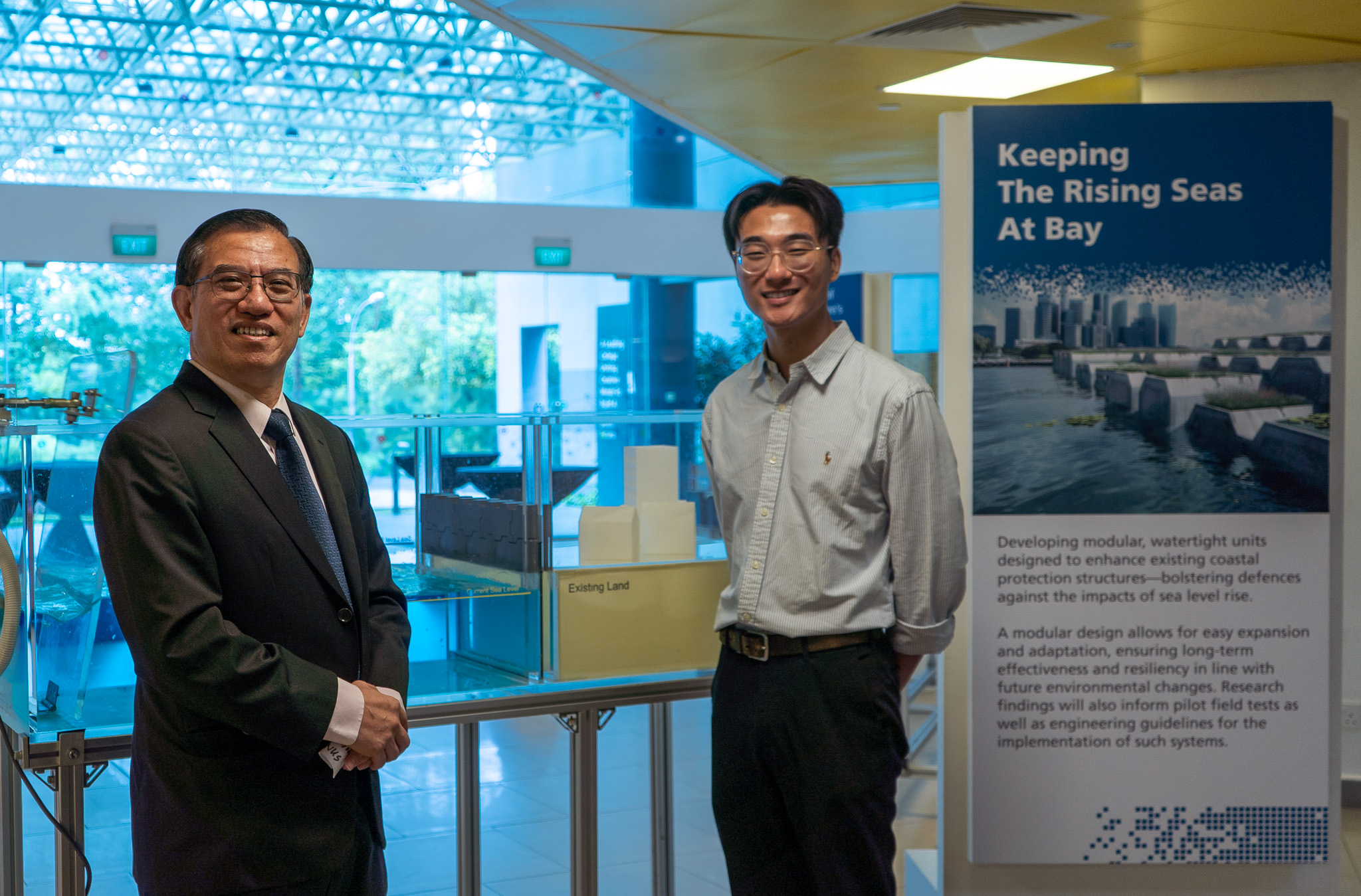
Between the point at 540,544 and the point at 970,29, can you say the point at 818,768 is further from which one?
the point at 970,29

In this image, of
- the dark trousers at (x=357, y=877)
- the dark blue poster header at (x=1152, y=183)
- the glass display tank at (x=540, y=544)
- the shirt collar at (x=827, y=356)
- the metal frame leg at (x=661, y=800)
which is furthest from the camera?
the metal frame leg at (x=661, y=800)

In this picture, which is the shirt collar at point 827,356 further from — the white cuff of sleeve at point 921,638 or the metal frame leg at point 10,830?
the metal frame leg at point 10,830

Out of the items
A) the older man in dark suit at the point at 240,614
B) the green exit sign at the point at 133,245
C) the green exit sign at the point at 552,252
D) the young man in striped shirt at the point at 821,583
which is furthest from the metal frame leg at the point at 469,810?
the green exit sign at the point at 552,252

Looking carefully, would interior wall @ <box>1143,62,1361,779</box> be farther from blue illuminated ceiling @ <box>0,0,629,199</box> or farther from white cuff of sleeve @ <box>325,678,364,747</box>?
blue illuminated ceiling @ <box>0,0,629,199</box>

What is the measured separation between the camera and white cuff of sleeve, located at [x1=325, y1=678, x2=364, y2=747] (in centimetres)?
166

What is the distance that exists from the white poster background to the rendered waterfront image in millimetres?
68

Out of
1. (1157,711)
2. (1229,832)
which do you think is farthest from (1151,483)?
(1229,832)

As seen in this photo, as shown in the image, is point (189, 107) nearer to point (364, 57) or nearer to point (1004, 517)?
point (364, 57)

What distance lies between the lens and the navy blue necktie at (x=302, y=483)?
179 centimetres

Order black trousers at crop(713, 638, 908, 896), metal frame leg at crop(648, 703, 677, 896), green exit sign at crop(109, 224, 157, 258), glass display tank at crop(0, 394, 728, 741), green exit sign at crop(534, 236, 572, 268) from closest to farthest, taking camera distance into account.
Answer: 1. black trousers at crop(713, 638, 908, 896)
2. glass display tank at crop(0, 394, 728, 741)
3. metal frame leg at crop(648, 703, 677, 896)
4. green exit sign at crop(109, 224, 157, 258)
5. green exit sign at crop(534, 236, 572, 268)

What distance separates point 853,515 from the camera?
213 centimetres

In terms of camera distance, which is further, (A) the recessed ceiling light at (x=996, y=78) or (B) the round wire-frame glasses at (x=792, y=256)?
(A) the recessed ceiling light at (x=996, y=78)

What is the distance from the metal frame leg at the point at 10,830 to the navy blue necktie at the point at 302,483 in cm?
114

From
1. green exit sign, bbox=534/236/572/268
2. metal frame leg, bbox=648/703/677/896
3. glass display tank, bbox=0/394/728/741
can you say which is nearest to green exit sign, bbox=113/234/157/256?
green exit sign, bbox=534/236/572/268
